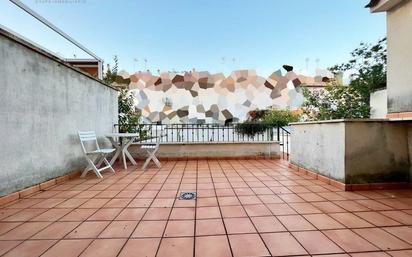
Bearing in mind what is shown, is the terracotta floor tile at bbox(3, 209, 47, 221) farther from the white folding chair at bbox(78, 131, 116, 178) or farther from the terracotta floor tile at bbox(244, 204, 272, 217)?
the terracotta floor tile at bbox(244, 204, 272, 217)

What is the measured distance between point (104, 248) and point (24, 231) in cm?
85

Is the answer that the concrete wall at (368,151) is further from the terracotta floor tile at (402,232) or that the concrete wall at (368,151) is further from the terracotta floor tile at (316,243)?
the terracotta floor tile at (316,243)

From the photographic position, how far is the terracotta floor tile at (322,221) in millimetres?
1873

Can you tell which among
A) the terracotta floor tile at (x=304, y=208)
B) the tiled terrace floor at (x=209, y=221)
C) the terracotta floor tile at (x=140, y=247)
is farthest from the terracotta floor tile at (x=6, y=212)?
the terracotta floor tile at (x=304, y=208)

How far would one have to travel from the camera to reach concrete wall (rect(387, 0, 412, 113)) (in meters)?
2.96

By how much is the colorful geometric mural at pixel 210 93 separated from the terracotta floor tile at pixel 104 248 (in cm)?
600

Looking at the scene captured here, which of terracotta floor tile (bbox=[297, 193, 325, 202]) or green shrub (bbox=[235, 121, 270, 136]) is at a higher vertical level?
green shrub (bbox=[235, 121, 270, 136])

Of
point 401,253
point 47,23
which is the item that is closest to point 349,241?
point 401,253

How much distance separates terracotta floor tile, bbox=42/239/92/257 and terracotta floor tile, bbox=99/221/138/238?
151 mm

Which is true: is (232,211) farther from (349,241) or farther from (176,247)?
(349,241)

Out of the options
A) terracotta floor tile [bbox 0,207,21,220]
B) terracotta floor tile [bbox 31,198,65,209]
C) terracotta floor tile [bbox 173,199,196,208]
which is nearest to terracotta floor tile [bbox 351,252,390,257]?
terracotta floor tile [bbox 173,199,196,208]

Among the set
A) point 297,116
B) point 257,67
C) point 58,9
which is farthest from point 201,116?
point 58,9

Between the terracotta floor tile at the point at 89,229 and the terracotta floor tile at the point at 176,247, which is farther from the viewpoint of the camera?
the terracotta floor tile at the point at 89,229

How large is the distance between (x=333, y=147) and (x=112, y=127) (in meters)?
4.91
